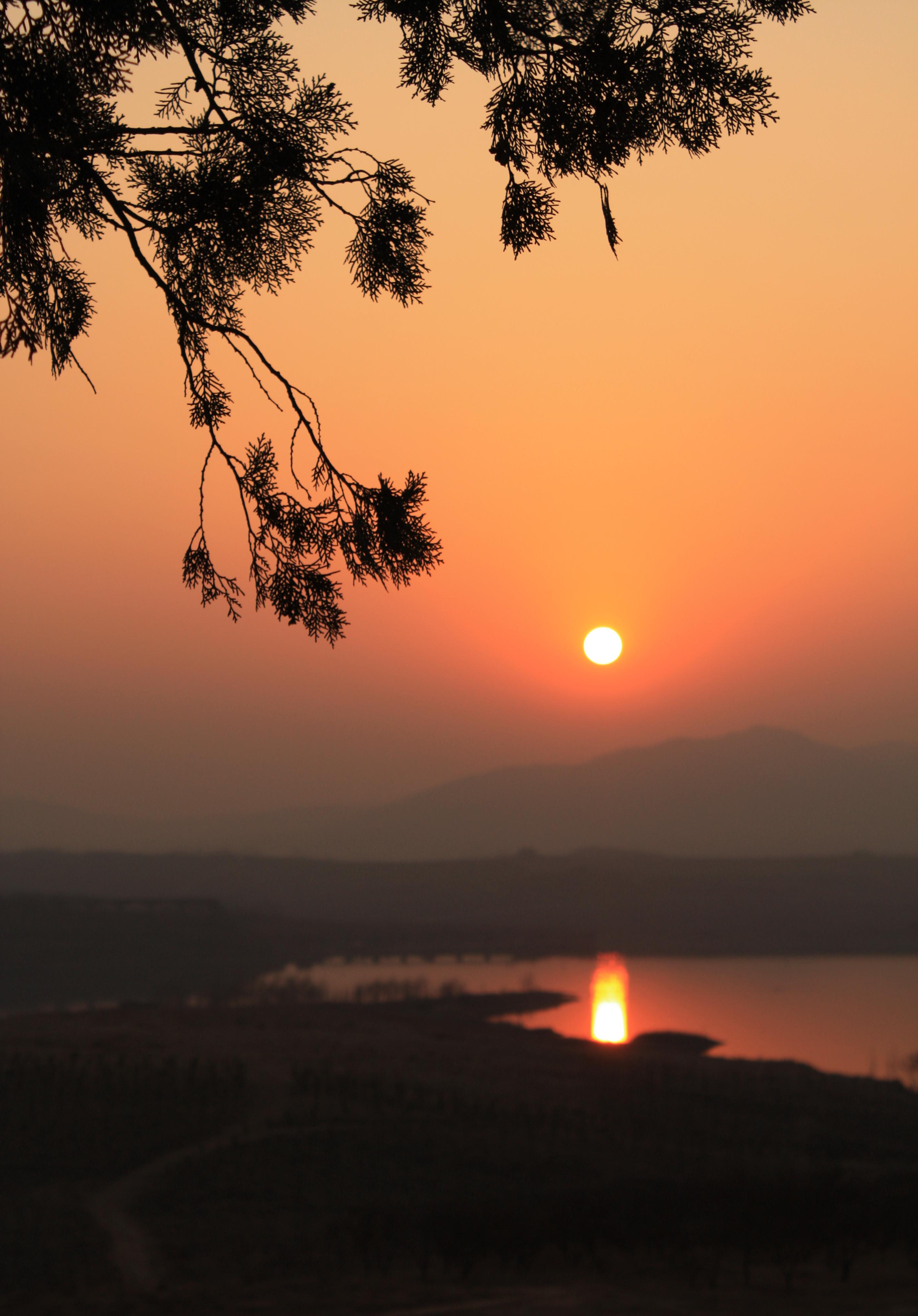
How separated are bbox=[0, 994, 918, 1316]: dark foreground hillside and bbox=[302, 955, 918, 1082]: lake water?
11824 millimetres

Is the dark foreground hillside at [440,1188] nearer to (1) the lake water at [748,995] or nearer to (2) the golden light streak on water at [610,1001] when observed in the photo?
(1) the lake water at [748,995]

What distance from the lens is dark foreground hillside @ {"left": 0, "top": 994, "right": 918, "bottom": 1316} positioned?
15.0 metres

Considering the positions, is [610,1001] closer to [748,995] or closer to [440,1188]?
[748,995]

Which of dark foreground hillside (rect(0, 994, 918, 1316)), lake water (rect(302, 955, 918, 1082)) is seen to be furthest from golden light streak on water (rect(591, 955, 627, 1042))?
dark foreground hillside (rect(0, 994, 918, 1316))

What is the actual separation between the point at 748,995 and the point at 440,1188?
167 ft

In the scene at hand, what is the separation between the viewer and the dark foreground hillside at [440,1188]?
14992mm

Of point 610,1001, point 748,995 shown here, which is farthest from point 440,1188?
point 748,995

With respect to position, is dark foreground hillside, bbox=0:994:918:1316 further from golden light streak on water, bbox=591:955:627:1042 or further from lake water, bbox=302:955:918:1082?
golden light streak on water, bbox=591:955:627:1042

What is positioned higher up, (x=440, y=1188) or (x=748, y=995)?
(x=440, y=1188)

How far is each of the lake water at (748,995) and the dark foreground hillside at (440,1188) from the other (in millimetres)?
11824

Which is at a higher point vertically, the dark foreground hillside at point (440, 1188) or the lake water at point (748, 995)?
the dark foreground hillside at point (440, 1188)

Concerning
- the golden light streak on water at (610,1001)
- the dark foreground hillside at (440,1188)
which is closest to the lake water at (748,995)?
the golden light streak on water at (610,1001)

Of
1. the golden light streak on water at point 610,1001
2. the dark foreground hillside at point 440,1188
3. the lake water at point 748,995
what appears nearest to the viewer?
the dark foreground hillside at point 440,1188

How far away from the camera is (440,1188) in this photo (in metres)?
20.0
